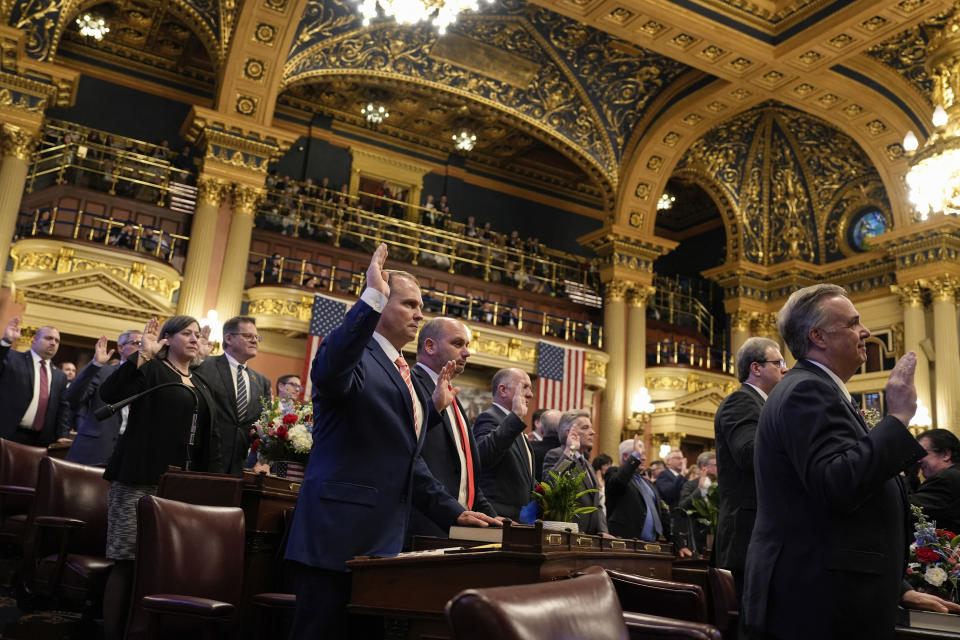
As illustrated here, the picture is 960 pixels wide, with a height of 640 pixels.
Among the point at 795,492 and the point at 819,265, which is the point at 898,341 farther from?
the point at 795,492

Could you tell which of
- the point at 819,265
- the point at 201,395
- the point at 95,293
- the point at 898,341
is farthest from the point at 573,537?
the point at 819,265

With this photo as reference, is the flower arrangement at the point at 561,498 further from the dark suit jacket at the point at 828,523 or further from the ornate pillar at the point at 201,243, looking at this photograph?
the ornate pillar at the point at 201,243

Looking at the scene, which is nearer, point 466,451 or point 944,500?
point 466,451

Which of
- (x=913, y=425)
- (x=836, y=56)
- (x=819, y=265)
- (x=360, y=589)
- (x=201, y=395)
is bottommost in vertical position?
(x=360, y=589)

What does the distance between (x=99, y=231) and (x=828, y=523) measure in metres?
11.7

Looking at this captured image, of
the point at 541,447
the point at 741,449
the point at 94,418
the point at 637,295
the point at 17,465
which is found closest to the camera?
the point at 741,449

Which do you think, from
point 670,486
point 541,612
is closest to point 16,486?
point 541,612

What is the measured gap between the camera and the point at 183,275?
1163 cm

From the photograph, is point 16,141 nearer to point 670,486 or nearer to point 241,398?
point 241,398

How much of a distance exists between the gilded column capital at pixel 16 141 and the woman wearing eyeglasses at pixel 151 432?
806 cm

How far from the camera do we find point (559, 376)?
13.6 metres

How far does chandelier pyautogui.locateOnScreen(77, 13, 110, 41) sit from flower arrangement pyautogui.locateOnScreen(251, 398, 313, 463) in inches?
444

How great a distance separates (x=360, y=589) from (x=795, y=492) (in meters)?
1.16

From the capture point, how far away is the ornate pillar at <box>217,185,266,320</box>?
11516mm
